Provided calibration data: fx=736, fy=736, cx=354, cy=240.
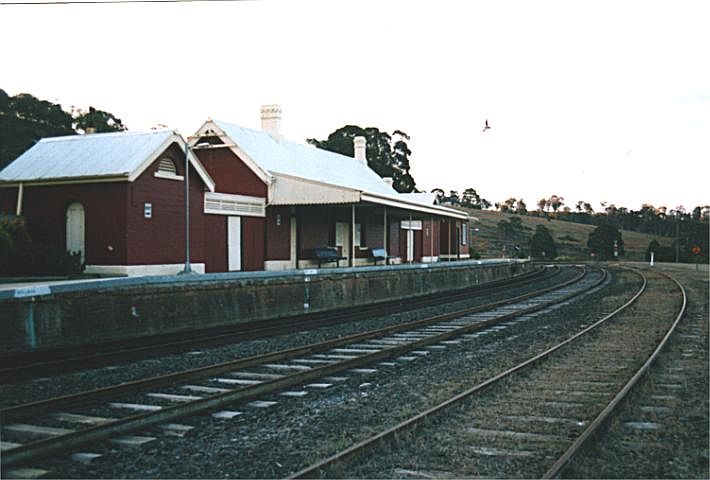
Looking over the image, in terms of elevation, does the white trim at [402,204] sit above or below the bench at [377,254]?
above

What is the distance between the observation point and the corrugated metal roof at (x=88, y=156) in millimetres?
22766

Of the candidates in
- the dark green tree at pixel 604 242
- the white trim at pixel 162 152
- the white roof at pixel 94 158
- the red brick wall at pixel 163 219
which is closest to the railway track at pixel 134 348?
the red brick wall at pixel 163 219

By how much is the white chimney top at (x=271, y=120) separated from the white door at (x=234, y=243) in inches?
392

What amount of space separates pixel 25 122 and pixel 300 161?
53.2ft

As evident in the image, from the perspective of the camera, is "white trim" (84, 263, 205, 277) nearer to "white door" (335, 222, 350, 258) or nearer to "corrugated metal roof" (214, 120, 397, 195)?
"corrugated metal roof" (214, 120, 397, 195)

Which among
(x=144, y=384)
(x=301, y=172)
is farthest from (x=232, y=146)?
(x=144, y=384)

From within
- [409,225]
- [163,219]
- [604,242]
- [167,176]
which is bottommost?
[604,242]

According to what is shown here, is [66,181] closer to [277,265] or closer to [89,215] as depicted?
[89,215]

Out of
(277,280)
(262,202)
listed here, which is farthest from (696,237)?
(277,280)

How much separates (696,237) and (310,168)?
215ft

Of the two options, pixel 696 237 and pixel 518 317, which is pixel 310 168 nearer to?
pixel 518 317

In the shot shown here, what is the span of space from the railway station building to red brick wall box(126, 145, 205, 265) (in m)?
0.03

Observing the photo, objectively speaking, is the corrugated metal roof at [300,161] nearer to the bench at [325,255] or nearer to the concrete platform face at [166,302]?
the bench at [325,255]

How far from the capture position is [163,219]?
76.8 ft
